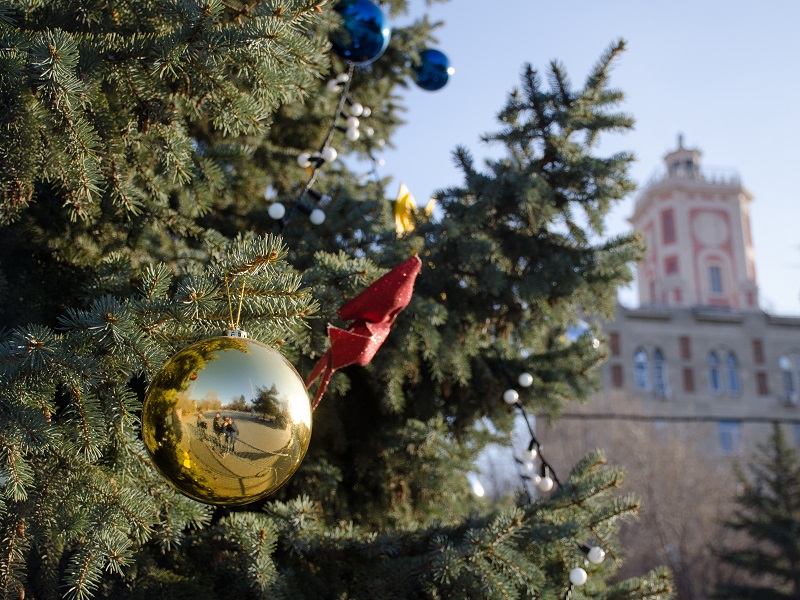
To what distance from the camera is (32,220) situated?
7.13 feet

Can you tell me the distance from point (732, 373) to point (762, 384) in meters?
1.27

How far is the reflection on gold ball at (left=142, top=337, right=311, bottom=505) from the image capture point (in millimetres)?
1354

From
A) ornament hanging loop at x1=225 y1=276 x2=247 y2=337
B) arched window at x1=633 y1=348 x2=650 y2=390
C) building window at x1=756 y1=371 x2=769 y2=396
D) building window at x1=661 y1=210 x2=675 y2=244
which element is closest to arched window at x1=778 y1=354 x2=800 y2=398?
building window at x1=756 y1=371 x2=769 y2=396

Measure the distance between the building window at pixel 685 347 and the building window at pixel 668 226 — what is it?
11.9 metres

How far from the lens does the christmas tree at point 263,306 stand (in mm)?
1553

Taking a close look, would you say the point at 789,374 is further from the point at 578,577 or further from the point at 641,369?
the point at 578,577

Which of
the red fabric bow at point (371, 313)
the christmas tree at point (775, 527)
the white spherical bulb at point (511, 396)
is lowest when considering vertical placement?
the red fabric bow at point (371, 313)

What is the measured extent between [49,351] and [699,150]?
151 feet

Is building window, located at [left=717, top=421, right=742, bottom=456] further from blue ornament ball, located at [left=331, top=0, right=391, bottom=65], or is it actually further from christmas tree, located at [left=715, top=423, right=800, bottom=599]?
blue ornament ball, located at [left=331, top=0, right=391, bottom=65]

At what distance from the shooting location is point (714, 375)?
2969 cm

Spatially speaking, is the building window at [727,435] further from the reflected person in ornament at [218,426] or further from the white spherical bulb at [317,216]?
the reflected person in ornament at [218,426]

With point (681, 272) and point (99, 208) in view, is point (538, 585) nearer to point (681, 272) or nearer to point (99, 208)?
point (99, 208)

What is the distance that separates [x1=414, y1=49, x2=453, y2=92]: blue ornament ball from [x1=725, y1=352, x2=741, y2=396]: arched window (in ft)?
96.8

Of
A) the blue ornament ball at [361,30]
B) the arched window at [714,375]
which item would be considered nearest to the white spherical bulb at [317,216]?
the blue ornament ball at [361,30]
